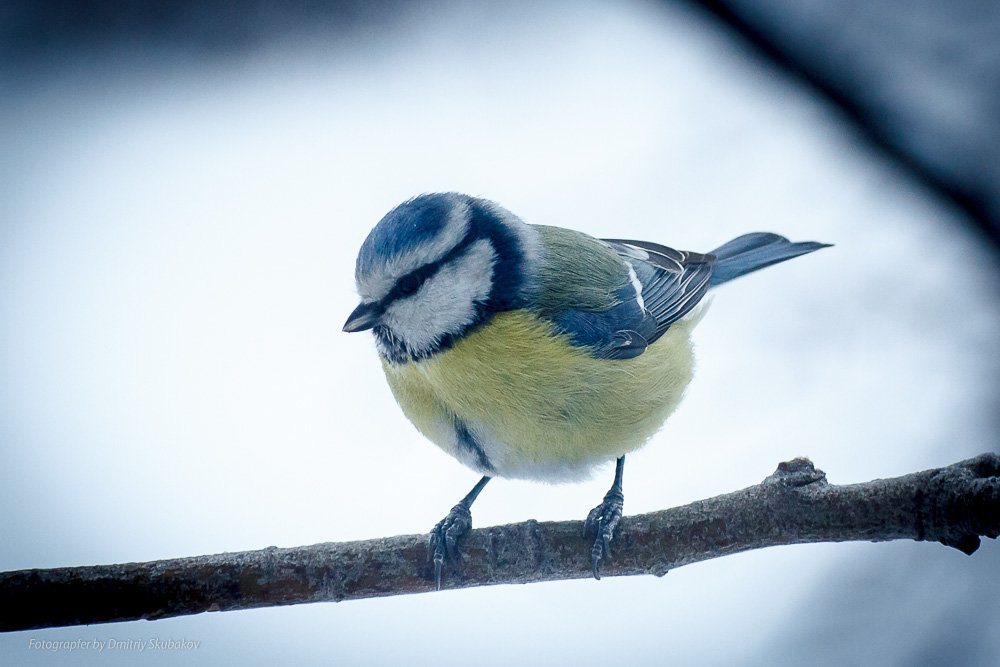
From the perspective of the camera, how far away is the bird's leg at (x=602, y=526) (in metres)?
1.09

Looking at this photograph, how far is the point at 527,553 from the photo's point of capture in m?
1.09

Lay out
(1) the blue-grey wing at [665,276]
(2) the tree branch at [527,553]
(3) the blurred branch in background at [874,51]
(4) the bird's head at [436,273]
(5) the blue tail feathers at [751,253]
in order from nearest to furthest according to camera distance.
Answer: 1. (2) the tree branch at [527,553]
2. (4) the bird's head at [436,273]
3. (1) the blue-grey wing at [665,276]
4. (5) the blue tail feathers at [751,253]
5. (3) the blurred branch in background at [874,51]

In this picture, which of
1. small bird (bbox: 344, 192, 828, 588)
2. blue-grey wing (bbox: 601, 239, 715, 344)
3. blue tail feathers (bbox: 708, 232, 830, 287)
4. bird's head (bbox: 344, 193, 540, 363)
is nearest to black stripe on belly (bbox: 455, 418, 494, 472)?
small bird (bbox: 344, 192, 828, 588)

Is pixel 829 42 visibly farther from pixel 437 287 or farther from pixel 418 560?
pixel 418 560

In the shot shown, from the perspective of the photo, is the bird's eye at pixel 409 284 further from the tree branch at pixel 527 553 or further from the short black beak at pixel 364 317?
the tree branch at pixel 527 553

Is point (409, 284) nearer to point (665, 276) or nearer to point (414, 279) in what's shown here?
point (414, 279)

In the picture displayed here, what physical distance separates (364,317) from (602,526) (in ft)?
1.35

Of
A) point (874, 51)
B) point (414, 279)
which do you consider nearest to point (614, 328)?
point (414, 279)

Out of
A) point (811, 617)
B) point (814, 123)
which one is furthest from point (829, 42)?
point (811, 617)

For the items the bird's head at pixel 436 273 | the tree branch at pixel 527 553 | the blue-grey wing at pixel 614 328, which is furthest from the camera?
the blue-grey wing at pixel 614 328

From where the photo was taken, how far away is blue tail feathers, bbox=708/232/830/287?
4.99 feet

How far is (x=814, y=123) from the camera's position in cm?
204

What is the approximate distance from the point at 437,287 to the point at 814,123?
135cm

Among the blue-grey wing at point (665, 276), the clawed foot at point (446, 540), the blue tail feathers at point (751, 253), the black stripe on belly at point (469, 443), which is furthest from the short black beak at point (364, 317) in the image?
the blue tail feathers at point (751, 253)
